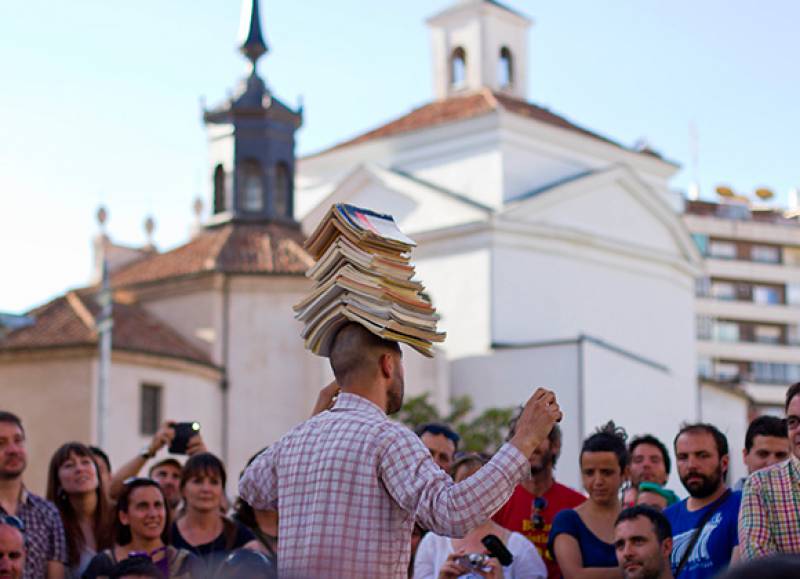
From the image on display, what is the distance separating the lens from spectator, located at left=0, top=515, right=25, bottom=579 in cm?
846

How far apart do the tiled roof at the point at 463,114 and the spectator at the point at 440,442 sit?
1686 inches

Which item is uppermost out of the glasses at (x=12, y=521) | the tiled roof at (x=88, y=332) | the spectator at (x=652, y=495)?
the tiled roof at (x=88, y=332)

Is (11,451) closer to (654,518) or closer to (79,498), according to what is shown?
(79,498)

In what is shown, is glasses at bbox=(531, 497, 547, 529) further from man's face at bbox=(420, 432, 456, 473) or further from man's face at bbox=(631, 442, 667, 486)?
man's face at bbox=(631, 442, 667, 486)

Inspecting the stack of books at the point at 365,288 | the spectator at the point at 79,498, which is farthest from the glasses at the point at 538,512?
the stack of books at the point at 365,288

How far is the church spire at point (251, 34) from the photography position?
181 feet

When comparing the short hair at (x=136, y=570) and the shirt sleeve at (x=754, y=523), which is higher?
the shirt sleeve at (x=754, y=523)

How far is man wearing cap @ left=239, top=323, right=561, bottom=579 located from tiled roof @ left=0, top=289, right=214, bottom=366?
117 ft

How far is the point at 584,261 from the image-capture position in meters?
52.3

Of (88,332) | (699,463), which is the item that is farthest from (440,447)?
(88,332)

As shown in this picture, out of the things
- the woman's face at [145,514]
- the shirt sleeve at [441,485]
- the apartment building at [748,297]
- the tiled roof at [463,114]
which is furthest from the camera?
the apartment building at [748,297]

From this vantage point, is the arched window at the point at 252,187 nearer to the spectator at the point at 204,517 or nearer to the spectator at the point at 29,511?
the spectator at the point at 204,517

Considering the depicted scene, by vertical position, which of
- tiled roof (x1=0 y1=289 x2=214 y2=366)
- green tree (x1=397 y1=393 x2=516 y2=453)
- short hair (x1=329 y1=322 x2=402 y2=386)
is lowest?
short hair (x1=329 y1=322 x2=402 y2=386)

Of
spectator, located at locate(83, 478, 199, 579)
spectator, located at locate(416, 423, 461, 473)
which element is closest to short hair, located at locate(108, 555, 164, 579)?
spectator, located at locate(83, 478, 199, 579)
